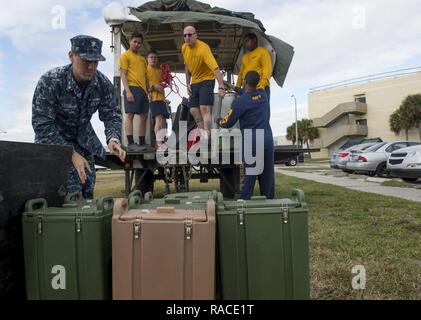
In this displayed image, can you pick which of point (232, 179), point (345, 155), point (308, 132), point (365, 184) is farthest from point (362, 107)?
point (232, 179)

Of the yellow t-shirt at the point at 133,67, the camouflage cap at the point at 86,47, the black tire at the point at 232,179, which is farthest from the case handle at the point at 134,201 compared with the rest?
the black tire at the point at 232,179

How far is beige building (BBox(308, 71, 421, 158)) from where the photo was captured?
163 feet

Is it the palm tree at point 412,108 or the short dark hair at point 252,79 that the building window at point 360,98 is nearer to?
the palm tree at point 412,108

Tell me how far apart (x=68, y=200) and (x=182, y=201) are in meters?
0.71

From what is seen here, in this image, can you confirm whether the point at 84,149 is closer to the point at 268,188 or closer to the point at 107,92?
the point at 107,92

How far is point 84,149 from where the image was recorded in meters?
3.49

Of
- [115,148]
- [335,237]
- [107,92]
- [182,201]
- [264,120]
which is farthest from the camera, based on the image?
[264,120]

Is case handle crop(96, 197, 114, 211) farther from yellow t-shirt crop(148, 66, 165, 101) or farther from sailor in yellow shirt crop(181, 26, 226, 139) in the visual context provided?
yellow t-shirt crop(148, 66, 165, 101)

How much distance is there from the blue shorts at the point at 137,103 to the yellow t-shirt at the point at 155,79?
2.23ft

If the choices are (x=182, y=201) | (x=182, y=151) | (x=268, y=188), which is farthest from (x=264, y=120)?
(x=182, y=201)

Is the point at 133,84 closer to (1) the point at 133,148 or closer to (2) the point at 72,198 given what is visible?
(1) the point at 133,148

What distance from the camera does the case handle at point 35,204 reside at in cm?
224

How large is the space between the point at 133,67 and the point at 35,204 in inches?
175

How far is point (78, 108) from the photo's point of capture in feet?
10.7
